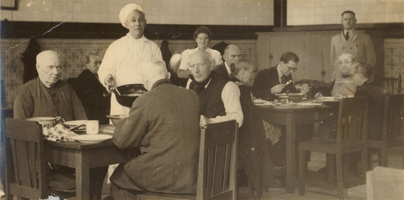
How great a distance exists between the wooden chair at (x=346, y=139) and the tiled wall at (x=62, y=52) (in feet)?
5.21

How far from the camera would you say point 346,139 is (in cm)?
435

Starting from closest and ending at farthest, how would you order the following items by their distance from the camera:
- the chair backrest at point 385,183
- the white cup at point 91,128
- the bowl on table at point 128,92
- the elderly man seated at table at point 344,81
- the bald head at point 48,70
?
the chair backrest at point 385,183, the white cup at point 91,128, the bald head at point 48,70, the bowl on table at point 128,92, the elderly man seated at table at point 344,81

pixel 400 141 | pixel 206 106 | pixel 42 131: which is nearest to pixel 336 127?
pixel 400 141

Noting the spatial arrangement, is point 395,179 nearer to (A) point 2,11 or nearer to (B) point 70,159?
(B) point 70,159

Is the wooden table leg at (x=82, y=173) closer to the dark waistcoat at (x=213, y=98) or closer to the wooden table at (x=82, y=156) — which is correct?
the wooden table at (x=82, y=156)

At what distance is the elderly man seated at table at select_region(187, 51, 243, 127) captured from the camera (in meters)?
3.96

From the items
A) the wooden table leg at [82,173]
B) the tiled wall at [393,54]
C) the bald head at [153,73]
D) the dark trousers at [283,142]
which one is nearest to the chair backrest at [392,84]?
the tiled wall at [393,54]

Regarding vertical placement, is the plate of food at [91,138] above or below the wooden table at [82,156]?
above

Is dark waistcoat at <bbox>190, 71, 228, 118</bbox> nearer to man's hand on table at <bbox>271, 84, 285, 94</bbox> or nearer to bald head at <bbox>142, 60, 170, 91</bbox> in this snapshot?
bald head at <bbox>142, 60, 170, 91</bbox>

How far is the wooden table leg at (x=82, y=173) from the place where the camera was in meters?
3.04

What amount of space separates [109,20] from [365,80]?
2496mm

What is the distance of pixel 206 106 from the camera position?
401cm

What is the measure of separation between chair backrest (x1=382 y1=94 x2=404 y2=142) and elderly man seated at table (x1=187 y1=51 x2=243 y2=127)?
53.1 inches

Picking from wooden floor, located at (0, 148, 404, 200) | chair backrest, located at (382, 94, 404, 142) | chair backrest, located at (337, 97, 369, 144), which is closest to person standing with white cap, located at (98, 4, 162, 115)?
wooden floor, located at (0, 148, 404, 200)
